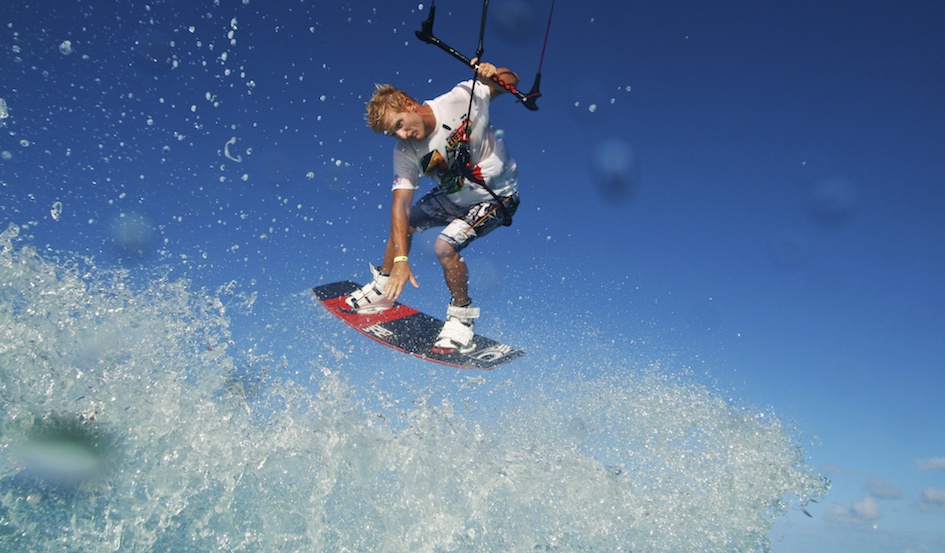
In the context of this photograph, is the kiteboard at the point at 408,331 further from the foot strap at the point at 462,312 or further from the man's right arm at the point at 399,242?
the man's right arm at the point at 399,242

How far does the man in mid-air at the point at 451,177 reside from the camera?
6410 mm

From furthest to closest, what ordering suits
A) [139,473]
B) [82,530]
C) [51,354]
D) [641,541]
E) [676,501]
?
[676,501], [641,541], [51,354], [139,473], [82,530]

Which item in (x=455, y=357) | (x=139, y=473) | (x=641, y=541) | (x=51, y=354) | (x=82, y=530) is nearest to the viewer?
(x=82, y=530)

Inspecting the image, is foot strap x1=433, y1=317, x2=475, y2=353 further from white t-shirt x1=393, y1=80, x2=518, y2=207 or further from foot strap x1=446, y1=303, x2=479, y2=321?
white t-shirt x1=393, y1=80, x2=518, y2=207

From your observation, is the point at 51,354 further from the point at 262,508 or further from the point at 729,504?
the point at 729,504

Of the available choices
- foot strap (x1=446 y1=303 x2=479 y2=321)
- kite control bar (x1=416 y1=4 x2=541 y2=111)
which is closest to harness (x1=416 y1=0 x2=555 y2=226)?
kite control bar (x1=416 y1=4 x2=541 y2=111)

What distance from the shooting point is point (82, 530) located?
179 inches

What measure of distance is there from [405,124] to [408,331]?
2.89 metres

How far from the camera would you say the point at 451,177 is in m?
6.94

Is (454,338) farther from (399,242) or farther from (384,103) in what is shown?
(384,103)

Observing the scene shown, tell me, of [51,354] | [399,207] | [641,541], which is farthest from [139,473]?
[641,541]

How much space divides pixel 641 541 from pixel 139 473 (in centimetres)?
430

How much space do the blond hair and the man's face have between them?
45 mm

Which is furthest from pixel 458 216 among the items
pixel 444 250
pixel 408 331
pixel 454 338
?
pixel 408 331
